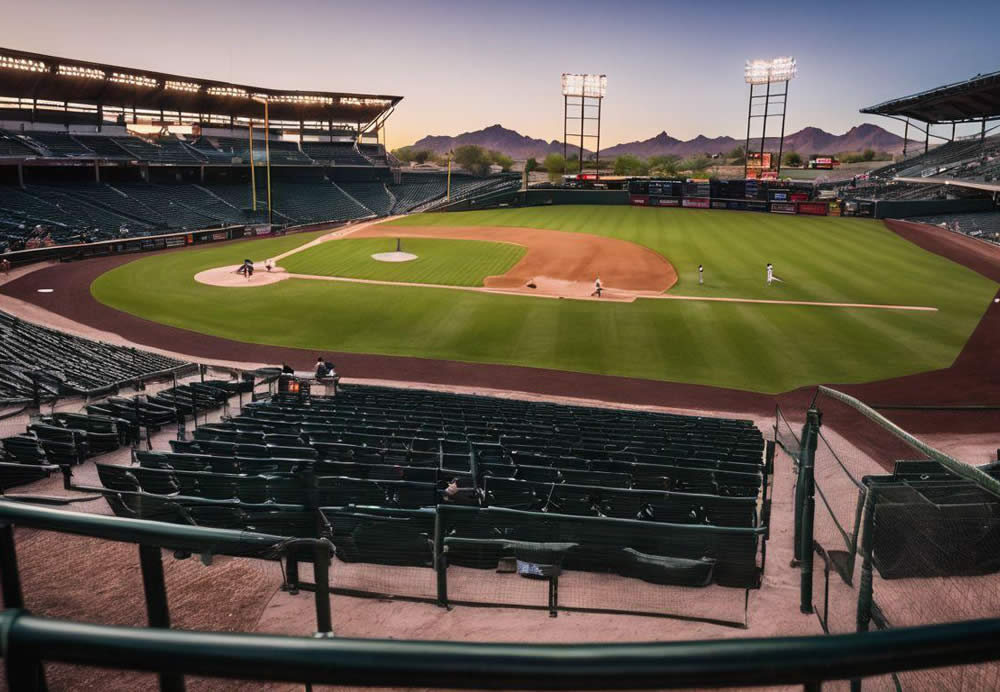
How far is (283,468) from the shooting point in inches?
436

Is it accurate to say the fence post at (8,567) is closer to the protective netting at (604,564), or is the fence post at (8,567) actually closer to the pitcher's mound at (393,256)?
the protective netting at (604,564)

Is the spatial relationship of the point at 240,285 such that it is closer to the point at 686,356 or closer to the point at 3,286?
the point at 3,286

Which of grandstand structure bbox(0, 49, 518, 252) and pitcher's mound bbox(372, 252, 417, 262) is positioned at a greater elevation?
grandstand structure bbox(0, 49, 518, 252)

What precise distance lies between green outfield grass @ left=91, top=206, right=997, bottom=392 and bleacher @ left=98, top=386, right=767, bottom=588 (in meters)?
10.1

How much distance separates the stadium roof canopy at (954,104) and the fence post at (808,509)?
75.0 m

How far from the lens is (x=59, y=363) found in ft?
A: 73.7

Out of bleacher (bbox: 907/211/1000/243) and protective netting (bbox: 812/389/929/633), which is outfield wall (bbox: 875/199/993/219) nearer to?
bleacher (bbox: 907/211/1000/243)

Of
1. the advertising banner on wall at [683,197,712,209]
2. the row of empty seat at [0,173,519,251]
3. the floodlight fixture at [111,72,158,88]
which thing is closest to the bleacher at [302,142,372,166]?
the row of empty seat at [0,173,519,251]

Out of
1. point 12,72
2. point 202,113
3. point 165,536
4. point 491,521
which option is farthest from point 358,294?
point 202,113

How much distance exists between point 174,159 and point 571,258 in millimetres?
48895

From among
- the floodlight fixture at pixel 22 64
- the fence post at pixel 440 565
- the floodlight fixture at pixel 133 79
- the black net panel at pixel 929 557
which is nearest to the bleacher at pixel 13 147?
the floodlight fixture at pixel 22 64

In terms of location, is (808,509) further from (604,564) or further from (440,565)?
(440,565)

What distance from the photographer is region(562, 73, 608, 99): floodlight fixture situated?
10469 centimetres

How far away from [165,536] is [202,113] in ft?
322
